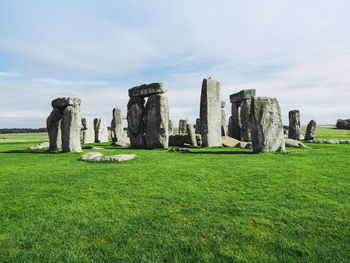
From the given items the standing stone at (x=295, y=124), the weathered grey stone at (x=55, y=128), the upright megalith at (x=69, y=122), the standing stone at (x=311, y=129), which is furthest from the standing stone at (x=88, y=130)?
the standing stone at (x=311, y=129)

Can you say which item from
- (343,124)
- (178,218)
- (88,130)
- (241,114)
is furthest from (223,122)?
(343,124)

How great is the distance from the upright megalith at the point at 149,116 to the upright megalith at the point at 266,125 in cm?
457

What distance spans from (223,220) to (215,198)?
719 millimetres

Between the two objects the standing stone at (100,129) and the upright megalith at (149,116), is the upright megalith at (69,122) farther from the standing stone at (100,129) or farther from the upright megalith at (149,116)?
the standing stone at (100,129)

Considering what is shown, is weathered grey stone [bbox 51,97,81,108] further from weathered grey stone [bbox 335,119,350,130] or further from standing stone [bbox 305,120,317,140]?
weathered grey stone [bbox 335,119,350,130]

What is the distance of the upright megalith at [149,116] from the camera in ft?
35.5

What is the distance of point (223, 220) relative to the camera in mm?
2512

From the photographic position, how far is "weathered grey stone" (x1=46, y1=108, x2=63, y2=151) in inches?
380

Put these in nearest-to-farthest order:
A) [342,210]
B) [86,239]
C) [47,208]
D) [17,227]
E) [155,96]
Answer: [86,239] → [17,227] → [342,210] → [47,208] → [155,96]

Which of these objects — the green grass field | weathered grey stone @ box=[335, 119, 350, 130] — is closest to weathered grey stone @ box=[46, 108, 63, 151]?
the green grass field

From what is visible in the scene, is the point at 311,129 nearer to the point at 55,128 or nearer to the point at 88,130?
the point at 55,128

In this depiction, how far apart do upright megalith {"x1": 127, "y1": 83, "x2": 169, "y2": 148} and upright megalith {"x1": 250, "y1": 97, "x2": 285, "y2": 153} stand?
180 inches

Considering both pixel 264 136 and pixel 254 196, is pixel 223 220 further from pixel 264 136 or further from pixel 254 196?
pixel 264 136

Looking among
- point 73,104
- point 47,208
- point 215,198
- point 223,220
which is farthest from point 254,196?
point 73,104
